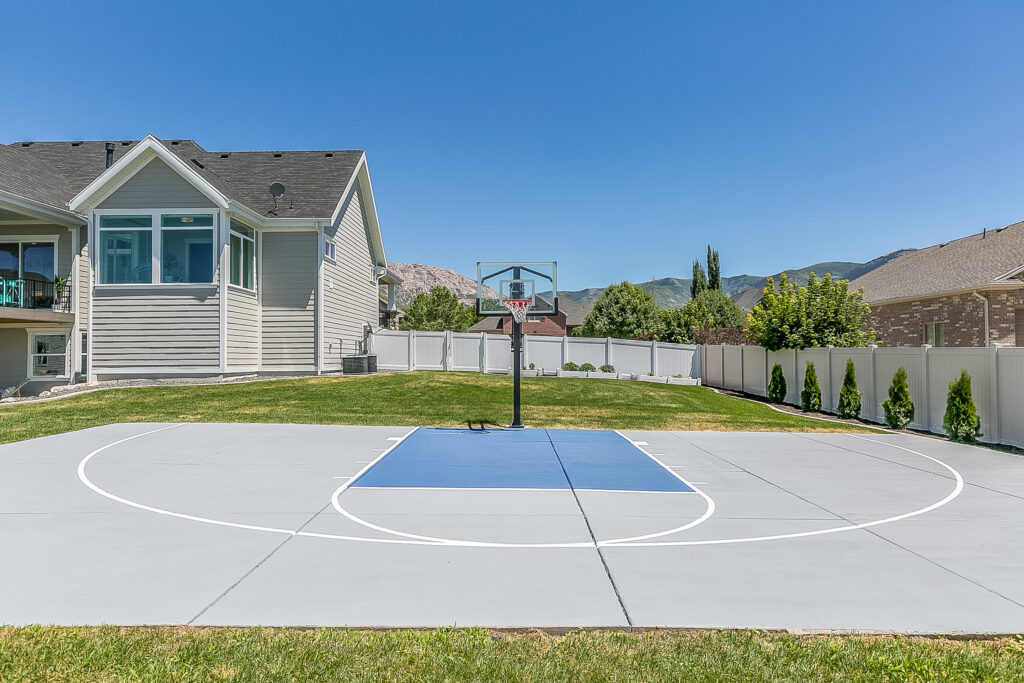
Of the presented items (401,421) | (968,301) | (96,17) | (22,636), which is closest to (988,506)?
(22,636)

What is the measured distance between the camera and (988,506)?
7.34 m

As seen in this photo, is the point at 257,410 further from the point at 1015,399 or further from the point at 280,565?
the point at 1015,399

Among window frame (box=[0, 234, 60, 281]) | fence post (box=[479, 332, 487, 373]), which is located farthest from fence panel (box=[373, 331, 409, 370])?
window frame (box=[0, 234, 60, 281])

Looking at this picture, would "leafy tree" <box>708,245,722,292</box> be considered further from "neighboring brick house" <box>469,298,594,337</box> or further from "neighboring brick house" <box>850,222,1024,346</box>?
"neighboring brick house" <box>850,222,1024,346</box>

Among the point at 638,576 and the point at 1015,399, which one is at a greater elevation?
the point at 1015,399

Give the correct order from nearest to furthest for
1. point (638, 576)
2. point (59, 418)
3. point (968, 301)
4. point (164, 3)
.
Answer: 1. point (638, 576)
2. point (59, 418)
3. point (164, 3)
4. point (968, 301)

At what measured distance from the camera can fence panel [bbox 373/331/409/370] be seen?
83.7 ft

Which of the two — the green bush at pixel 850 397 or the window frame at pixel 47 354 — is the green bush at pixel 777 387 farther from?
the window frame at pixel 47 354

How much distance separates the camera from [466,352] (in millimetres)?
25547

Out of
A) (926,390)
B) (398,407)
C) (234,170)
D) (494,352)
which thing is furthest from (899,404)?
(234,170)

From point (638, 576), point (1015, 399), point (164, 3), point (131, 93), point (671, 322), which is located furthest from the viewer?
point (671, 322)

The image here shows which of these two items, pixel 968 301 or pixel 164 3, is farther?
pixel 968 301

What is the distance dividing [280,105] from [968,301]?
88.9ft

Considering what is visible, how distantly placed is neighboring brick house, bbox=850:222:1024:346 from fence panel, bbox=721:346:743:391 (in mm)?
5668
